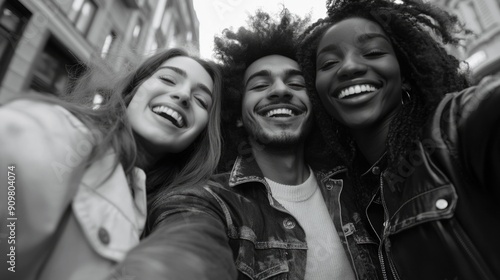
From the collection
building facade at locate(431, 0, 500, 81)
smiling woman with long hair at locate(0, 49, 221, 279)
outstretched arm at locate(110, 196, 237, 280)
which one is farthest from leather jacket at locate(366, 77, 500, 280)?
building facade at locate(431, 0, 500, 81)

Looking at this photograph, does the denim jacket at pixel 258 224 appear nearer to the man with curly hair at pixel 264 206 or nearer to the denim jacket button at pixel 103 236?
the man with curly hair at pixel 264 206

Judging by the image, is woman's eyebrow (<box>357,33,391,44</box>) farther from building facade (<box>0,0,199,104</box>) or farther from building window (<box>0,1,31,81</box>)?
building window (<box>0,1,31,81</box>)

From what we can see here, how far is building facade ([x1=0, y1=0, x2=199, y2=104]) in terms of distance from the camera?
5.73 meters

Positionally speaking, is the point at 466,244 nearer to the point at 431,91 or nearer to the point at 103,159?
the point at 431,91

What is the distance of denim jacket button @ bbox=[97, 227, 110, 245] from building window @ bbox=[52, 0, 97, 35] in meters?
8.65

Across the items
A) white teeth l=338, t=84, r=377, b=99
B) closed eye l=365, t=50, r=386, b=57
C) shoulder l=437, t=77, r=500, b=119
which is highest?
closed eye l=365, t=50, r=386, b=57

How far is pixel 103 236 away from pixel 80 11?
9787 millimetres

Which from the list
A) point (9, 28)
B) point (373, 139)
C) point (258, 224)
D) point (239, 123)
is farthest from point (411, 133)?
point (9, 28)

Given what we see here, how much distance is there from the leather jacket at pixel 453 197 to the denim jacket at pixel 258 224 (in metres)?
0.39

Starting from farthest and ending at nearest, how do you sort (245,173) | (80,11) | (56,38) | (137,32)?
(137,32) < (80,11) < (56,38) < (245,173)

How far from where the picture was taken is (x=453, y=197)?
1.23 m

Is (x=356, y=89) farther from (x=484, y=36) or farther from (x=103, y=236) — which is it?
(x=484, y=36)

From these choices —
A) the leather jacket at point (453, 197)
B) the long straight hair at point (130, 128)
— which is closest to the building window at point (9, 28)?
the long straight hair at point (130, 128)

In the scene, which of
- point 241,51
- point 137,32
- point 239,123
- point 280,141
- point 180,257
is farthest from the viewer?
point 137,32
